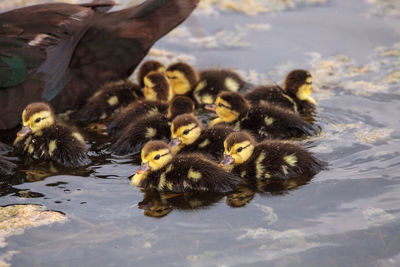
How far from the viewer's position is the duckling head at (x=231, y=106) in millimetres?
5016

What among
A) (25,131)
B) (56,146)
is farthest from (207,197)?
(25,131)

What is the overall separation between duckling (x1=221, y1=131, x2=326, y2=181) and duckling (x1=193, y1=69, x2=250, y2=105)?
155 cm

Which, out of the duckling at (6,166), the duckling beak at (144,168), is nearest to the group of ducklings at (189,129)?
the duckling beak at (144,168)

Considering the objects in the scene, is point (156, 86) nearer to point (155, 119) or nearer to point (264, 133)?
point (155, 119)

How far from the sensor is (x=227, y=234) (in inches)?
143

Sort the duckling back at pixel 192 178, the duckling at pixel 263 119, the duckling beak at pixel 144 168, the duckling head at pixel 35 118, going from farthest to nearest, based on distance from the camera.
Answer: the duckling at pixel 263 119
the duckling head at pixel 35 118
the duckling beak at pixel 144 168
the duckling back at pixel 192 178

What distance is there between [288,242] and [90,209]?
1.16 m

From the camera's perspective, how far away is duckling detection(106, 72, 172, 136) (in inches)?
207

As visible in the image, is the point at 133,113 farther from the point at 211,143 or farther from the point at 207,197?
the point at 207,197

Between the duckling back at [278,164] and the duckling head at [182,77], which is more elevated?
the duckling head at [182,77]

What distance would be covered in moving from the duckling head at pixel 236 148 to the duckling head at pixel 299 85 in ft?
4.24

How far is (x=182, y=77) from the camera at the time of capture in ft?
19.1

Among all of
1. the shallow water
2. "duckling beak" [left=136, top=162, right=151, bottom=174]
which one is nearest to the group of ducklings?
"duckling beak" [left=136, top=162, right=151, bottom=174]

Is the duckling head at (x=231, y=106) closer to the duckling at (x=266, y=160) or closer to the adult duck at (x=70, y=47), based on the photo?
the duckling at (x=266, y=160)
